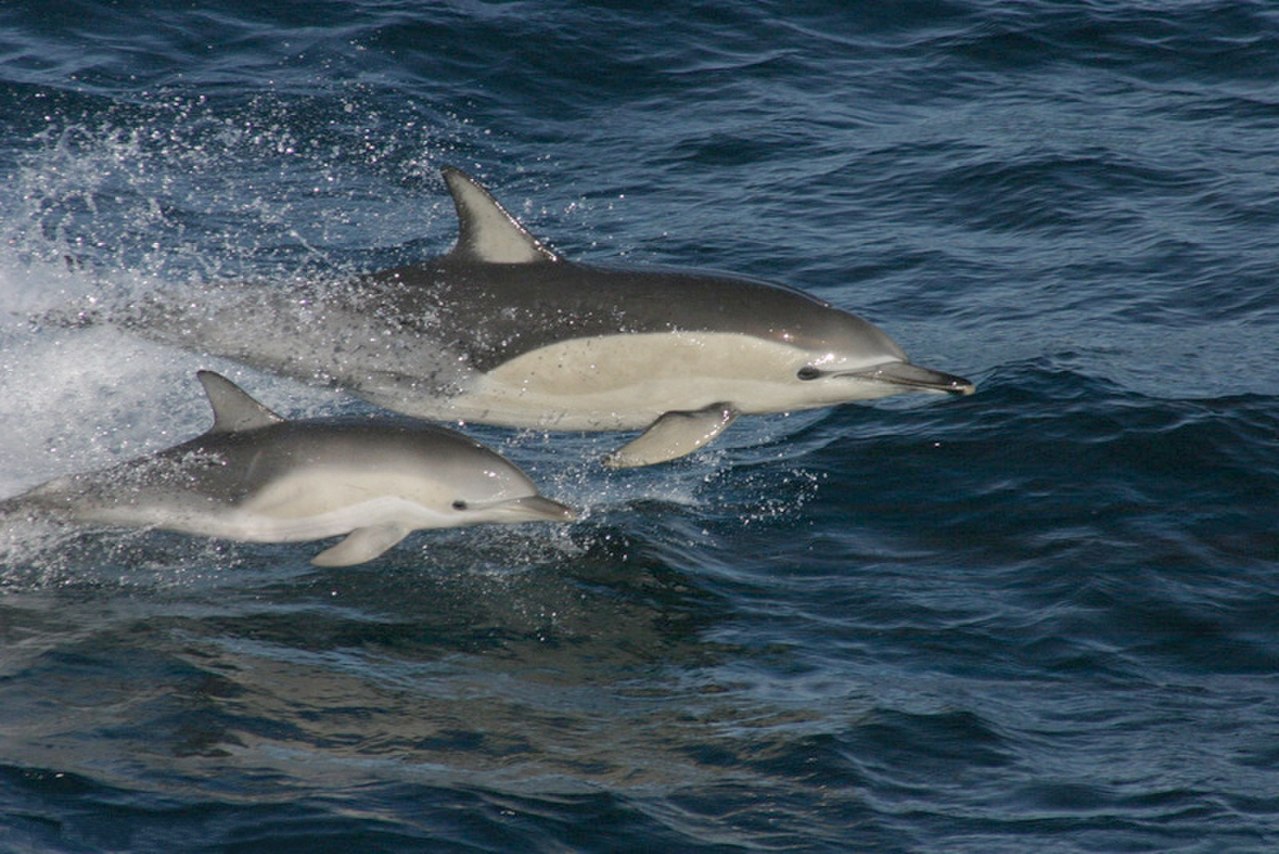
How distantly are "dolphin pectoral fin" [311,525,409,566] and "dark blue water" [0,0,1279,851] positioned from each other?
0.29m

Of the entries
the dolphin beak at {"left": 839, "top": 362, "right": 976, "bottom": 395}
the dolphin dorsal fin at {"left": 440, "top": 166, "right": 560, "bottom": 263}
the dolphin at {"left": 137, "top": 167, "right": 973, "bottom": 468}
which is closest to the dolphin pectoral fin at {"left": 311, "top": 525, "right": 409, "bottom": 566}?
the dolphin at {"left": 137, "top": 167, "right": 973, "bottom": 468}

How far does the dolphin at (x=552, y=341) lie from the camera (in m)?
8.14

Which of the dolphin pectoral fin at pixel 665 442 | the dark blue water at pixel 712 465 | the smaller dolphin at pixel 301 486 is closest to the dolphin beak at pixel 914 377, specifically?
the dolphin pectoral fin at pixel 665 442

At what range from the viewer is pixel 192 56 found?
16641 mm

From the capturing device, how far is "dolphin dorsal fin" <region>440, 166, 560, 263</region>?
8047 mm

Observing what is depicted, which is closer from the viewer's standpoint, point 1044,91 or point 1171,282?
point 1171,282

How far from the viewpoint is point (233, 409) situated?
25.5ft

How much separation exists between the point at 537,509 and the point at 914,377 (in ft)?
6.19

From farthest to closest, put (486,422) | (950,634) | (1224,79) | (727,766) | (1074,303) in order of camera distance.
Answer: (1224,79), (1074,303), (486,422), (950,634), (727,766)

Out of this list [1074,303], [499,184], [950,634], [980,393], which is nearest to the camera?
[950,634]

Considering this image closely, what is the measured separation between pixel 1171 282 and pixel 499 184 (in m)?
5.42

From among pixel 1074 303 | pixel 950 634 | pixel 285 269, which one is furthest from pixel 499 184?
pixel 950 634

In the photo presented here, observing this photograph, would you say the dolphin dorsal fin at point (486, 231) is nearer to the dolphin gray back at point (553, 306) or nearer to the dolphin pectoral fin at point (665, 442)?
the dolphin gray back at point (553, 306)

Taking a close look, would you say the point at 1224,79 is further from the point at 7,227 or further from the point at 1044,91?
the point at 7,227
